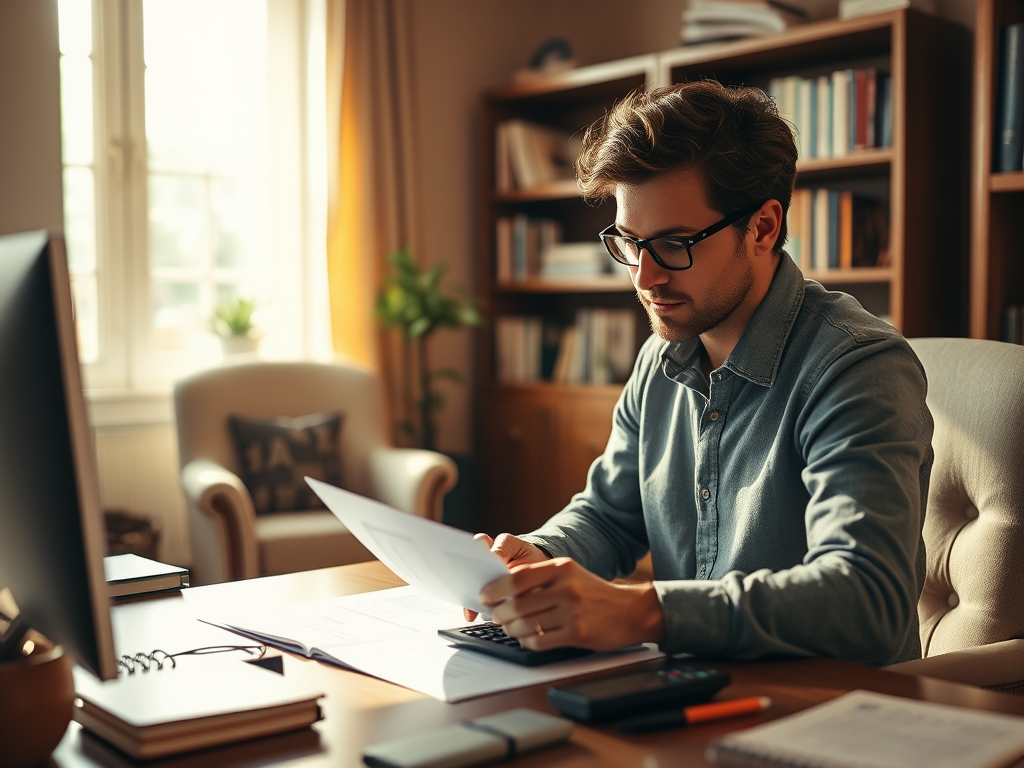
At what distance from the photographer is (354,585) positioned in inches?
53.4

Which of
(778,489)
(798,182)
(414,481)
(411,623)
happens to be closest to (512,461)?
(414,481)

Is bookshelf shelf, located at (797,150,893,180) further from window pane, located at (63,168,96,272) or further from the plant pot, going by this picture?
window pane, located at (63,168,96,272)

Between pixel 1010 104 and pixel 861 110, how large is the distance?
1.55ft

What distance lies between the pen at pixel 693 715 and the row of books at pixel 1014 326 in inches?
90.1

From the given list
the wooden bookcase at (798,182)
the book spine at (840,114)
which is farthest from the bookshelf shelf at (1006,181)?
the book spine at (840,114)

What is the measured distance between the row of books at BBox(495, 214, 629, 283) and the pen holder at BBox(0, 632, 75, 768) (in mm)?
3336

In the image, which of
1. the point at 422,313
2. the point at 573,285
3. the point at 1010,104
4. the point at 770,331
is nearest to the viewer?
the point at 770,331

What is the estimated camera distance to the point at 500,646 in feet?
3.38

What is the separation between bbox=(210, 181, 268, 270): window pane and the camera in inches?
156

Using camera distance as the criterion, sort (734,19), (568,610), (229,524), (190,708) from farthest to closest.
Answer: (734,19) < (229,524) < (568,610) < (190,708)

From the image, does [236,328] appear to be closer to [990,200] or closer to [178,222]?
[178,222]

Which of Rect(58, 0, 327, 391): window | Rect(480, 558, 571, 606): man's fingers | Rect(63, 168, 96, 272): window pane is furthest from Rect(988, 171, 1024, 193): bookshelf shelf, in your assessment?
Rect(63, 168, 96, 272): window pane

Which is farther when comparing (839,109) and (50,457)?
(839,109)

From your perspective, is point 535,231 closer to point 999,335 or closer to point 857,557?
point 999,335
